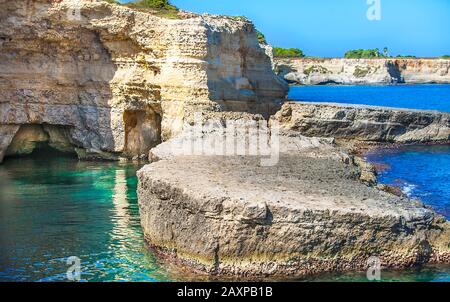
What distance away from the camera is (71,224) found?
2238cm

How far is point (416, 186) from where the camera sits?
30078mm

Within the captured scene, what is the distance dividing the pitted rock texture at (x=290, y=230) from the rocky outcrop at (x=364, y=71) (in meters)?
113

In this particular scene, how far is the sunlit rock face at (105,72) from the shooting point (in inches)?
1252

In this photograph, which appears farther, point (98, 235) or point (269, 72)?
point (269, 72)

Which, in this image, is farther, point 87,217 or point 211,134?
point 211,134

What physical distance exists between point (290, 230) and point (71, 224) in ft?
29.7

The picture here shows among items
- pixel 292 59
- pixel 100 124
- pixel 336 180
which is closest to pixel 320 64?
pixel 292 59

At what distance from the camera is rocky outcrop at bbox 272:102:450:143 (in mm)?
43125

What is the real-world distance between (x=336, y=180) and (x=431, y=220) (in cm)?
352

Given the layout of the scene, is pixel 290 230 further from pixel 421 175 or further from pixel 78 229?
pixel 421 175

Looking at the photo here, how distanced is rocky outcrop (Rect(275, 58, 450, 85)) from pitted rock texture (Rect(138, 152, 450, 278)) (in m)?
113

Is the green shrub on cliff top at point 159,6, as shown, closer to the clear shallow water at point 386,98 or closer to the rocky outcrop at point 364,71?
the clear shallow water at point 386,98

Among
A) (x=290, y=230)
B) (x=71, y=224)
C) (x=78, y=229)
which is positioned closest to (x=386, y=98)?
(x=71, y=224)
